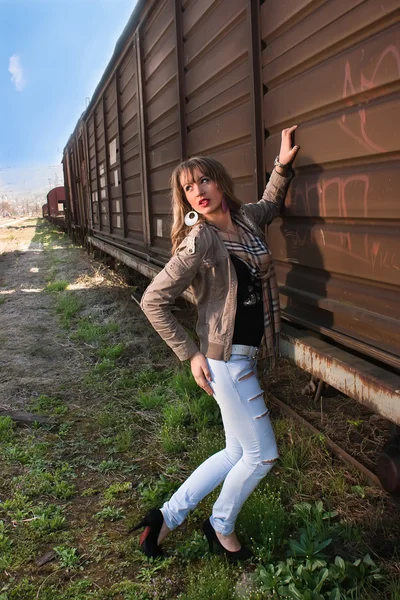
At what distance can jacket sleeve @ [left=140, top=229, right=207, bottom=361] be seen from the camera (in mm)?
2031

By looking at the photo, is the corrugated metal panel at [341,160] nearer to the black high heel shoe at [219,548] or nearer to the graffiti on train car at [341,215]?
the graffiti on train car at [341,215]

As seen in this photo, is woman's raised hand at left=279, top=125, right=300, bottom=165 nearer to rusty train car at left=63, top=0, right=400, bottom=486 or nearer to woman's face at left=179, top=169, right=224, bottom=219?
rusty train car at left=63, top=0, right=400, bottom=486

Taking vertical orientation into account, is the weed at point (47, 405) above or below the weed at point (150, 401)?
below

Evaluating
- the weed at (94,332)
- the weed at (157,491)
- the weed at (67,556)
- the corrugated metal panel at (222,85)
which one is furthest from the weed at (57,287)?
the weed at (67,556)

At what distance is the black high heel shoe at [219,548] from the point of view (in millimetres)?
2357

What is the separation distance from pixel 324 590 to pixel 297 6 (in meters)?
2.55

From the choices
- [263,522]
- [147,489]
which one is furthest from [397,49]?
[147,489]

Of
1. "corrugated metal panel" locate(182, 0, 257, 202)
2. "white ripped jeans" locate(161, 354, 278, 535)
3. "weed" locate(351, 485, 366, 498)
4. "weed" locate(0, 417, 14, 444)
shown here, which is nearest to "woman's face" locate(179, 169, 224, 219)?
"white ripped jeans" locate(161, 354, 278, 535)

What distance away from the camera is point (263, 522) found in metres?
2.47

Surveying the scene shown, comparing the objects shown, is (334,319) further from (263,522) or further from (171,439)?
(171,439)

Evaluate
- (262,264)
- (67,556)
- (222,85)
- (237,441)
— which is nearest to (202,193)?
(262,264)

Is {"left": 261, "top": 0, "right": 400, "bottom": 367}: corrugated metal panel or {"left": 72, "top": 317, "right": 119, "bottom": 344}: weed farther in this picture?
{"left": 72, "top": 317, "right": 119, "bottom": 344}: weed

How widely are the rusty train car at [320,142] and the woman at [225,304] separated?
1.13ft

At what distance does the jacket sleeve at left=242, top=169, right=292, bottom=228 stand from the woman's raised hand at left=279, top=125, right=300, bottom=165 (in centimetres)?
8
